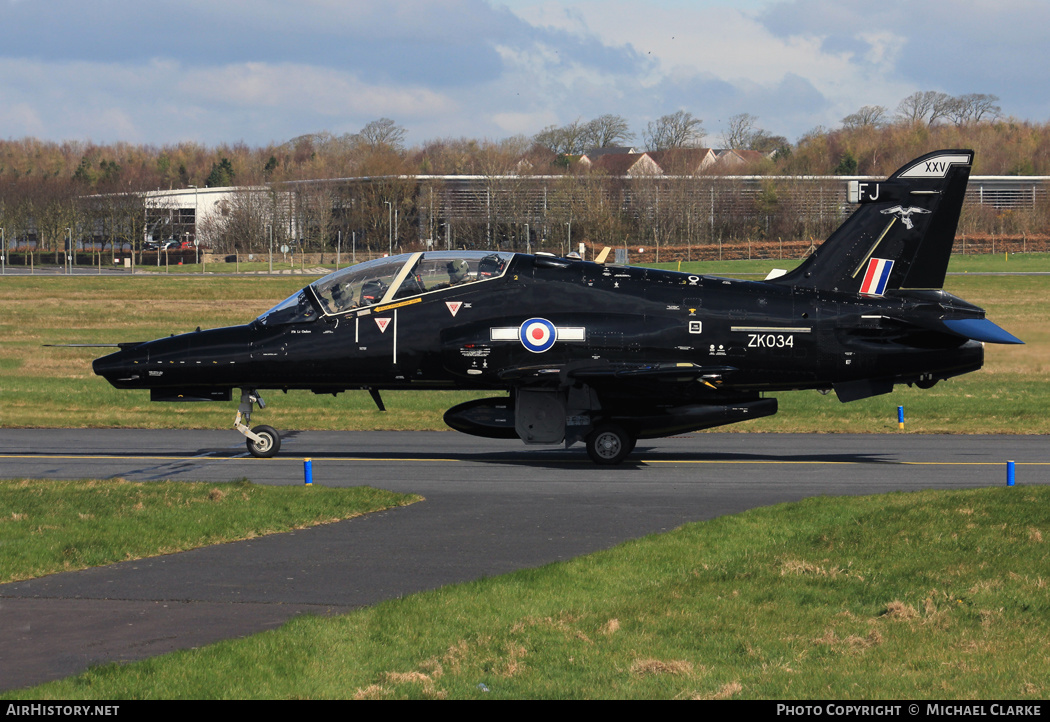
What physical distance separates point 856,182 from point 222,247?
105 metres

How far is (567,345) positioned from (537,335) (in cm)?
59

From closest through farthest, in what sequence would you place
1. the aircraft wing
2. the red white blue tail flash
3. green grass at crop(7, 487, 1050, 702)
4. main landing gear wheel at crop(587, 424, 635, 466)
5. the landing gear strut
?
1. green grass at crop(7, 487, 1050, 702)
2. the aircraft wing
3. main landing gear wheel at crop(587, 424, 635, 466)
4. the red white blue tail flash
5. the landing gear strut

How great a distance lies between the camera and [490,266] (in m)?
19.8

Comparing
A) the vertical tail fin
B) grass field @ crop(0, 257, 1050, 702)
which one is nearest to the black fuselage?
the vertical tail fin

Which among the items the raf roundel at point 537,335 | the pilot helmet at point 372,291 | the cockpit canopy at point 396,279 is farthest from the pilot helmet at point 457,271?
the raf roundel at point 537,335

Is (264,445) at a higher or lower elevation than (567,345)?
lower

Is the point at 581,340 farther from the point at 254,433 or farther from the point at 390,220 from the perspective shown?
the point at 390,220

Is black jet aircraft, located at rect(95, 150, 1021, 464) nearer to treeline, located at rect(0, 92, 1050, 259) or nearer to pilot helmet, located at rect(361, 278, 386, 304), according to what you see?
pilot helmet, located at rect(361, 278, 386, 304)

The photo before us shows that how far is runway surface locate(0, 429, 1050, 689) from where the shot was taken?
1041cm

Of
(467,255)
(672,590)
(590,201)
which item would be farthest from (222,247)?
(672,590)

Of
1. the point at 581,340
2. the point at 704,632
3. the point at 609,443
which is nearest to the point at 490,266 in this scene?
the point at 581,340

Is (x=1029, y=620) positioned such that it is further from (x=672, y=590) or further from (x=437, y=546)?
(x=437, y=546)

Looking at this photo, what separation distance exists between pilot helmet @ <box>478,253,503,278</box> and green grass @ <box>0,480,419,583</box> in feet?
16.6
